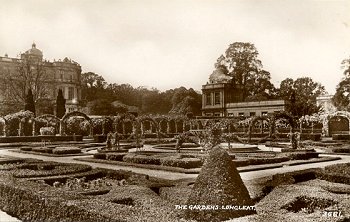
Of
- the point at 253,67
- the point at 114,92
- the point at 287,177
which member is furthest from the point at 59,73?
the point at 287,177

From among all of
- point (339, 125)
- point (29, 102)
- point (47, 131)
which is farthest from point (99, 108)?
point (339, 125)

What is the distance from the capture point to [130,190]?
Answer: 813cm

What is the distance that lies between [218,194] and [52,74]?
51.4 metres

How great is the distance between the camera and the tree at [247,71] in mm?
53438

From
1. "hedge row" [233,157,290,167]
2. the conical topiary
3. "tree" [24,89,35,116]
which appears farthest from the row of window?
the conical topiary

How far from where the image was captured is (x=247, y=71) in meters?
55.7

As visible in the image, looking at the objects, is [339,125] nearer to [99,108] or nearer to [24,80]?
[99,108]

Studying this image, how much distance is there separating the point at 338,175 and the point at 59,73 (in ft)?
171

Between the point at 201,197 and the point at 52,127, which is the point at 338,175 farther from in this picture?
the point at 52,127

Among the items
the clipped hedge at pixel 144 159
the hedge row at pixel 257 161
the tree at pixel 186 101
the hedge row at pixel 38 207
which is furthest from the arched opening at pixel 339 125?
the hedge row at pixel 38 207

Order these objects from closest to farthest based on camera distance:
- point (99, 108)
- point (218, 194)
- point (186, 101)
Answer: point (218, 194) → point (99, 108) → point (186, 101)

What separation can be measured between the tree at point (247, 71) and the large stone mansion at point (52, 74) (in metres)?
21.8

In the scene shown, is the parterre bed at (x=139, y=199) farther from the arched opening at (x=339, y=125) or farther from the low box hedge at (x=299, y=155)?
the arched opening at (x=339, y=125)

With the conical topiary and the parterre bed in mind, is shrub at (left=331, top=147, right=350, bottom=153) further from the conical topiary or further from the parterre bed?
the conical topiary
